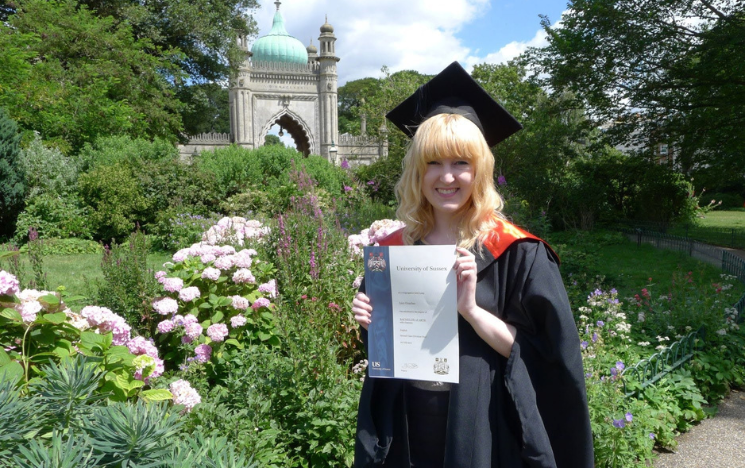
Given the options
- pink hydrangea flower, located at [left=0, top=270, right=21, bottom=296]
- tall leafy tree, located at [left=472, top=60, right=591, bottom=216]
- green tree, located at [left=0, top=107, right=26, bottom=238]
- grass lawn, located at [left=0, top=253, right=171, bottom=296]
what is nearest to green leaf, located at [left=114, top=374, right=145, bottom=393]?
pink hydrangea flower, located at [left=0, top=270, right=21, bottom=296]

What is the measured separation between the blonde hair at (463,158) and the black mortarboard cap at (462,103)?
0.31 feet

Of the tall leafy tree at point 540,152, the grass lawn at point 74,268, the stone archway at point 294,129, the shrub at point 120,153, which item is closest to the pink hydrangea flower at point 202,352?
the grass lawn at point 74,268

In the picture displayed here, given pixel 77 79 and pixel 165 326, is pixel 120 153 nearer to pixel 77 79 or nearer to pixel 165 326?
pixel 77 79

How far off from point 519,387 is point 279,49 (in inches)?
1595

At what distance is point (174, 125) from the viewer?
65.4ft

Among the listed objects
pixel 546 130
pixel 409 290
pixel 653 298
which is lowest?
pixel 653 298

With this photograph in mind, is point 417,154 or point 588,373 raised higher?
point 417,154

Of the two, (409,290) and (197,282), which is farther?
(197,282)

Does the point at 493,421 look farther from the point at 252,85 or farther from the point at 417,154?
the point at 252,85

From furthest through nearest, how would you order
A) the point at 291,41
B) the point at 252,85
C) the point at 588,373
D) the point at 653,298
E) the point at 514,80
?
the point at 291,41
the point at 252,85
the point at 514,80
the point at 653,298
the point at 588,373

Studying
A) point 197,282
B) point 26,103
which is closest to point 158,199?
point 26,103

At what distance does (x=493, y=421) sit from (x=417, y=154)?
84 centimetres

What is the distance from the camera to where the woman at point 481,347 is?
147cm

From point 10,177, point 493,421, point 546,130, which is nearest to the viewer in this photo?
point 493,421
